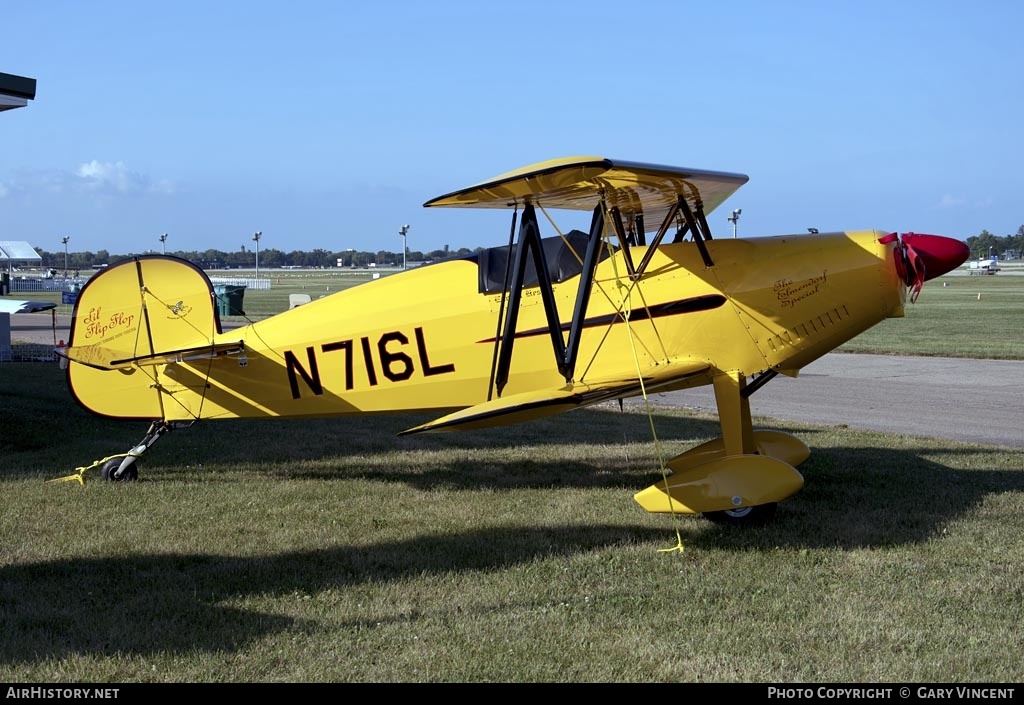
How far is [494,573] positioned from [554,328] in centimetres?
225

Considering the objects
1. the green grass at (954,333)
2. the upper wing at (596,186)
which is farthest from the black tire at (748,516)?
the green grass at (954,333)

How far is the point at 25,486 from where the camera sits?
8484 millimetres

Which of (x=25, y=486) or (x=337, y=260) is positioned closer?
(x=25, y=486)

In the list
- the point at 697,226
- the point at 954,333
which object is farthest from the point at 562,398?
the point at 954,333

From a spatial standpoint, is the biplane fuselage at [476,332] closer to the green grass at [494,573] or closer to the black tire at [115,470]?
the black tire at [115,470]

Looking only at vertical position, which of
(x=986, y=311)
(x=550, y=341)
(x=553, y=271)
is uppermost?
(x=553, y=271)

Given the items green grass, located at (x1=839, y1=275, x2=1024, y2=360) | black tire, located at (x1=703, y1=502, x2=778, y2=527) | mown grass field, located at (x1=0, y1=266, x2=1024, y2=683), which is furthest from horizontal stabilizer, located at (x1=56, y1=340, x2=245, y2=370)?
green grass, located at (x1=839, y1=275, x2=1024, y2=360)

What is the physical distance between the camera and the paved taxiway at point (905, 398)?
12.3 m

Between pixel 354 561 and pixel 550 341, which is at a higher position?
pixel 550 341

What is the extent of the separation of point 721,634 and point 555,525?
2409mm

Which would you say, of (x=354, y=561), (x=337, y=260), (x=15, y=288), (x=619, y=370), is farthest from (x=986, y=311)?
(x=337, y=260)

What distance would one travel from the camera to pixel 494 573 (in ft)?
19.9

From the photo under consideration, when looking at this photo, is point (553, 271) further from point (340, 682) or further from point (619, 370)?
point (340, 682)
